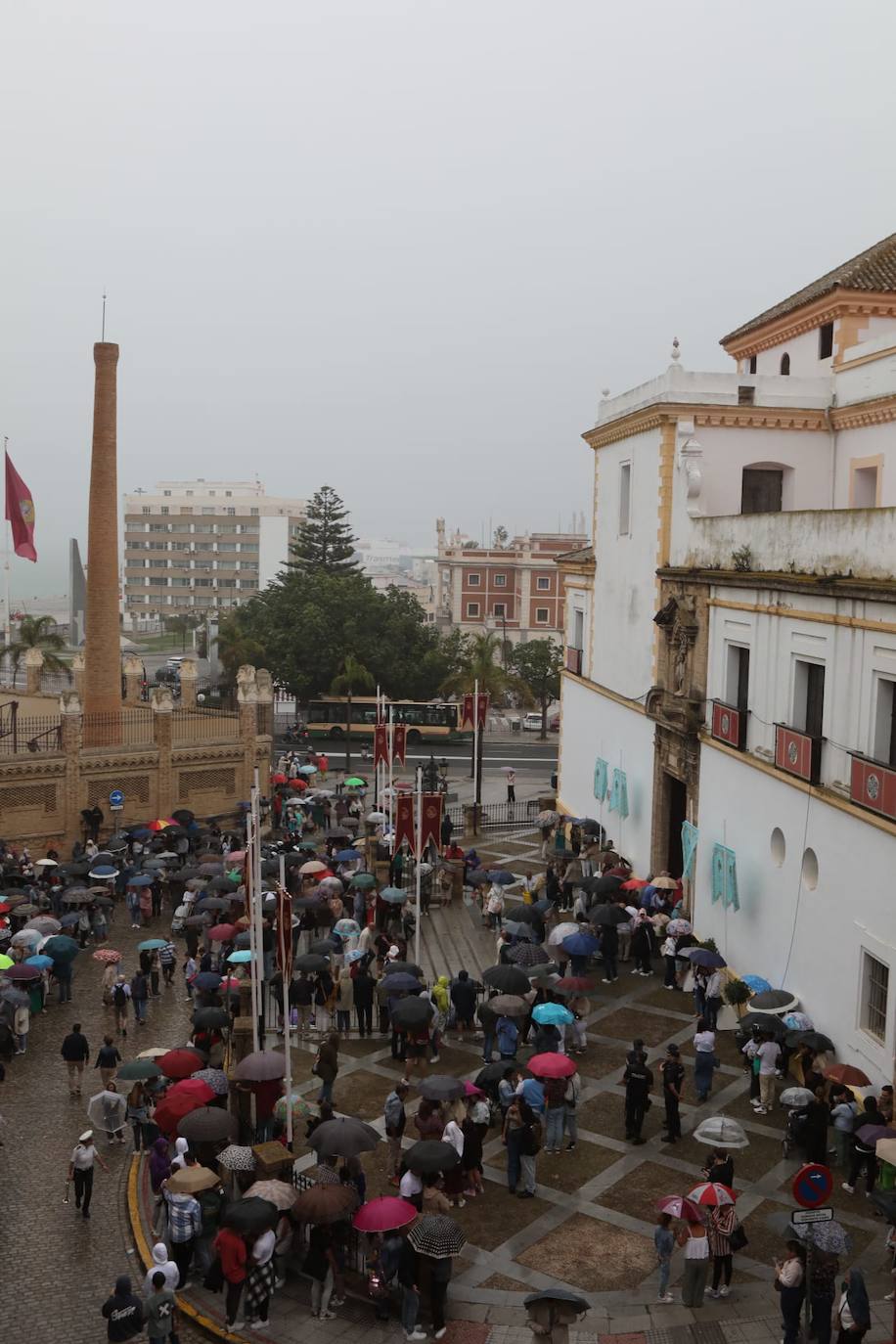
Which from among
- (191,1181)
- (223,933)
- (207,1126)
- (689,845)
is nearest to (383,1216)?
Result: (191,1181)

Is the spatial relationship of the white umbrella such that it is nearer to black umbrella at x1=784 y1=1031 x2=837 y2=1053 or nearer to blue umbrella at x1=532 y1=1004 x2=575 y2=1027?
blue umbrella at x1=532 y1=1004 x2=575 y2=1027

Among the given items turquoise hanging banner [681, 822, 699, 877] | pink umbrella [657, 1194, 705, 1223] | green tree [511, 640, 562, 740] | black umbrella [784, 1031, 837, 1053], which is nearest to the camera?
pink umbrella [657, 1194, 705, 1223]

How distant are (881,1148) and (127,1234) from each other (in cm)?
906

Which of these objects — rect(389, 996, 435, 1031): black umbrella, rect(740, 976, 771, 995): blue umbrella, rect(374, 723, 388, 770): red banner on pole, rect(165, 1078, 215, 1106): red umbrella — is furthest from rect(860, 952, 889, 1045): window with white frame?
rect(374, 723, 388, 770): red banner on pole

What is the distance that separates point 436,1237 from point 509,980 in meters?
7.12

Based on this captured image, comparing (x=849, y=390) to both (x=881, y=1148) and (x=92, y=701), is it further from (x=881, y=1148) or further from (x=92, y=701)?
(x=92, y=701)

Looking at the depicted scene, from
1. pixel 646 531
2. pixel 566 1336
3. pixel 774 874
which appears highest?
pixel 646 531

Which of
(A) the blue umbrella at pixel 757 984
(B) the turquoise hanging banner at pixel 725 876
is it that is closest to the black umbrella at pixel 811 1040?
(A) the blue umbrella at pixel 757 984

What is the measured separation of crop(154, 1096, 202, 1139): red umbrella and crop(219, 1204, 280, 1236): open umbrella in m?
2.54

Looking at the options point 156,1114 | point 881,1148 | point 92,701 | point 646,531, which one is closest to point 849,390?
point 646,531

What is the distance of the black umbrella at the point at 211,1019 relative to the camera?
17.9 metres

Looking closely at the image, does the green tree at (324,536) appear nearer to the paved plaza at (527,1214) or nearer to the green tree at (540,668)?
the green tree at (540,668)

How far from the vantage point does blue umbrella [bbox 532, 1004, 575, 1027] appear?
57.5 ft

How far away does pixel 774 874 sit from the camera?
67.4 ft
